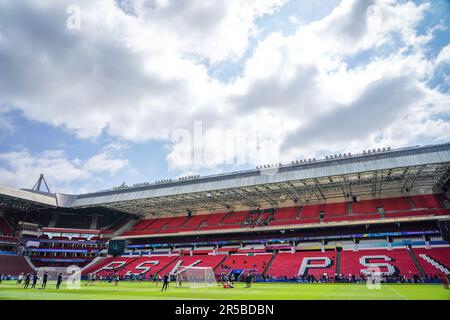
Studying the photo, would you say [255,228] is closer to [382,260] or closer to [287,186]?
[287,186]

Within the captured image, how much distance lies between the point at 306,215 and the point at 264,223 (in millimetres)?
6897

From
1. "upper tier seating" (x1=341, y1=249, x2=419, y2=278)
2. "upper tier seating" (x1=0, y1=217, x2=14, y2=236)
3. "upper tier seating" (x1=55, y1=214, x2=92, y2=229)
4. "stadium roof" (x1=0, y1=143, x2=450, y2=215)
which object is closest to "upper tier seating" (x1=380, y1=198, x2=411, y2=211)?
"stadium roof" (x1=0, y1=143, x2=450, y2=215)

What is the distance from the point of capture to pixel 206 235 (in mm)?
52688

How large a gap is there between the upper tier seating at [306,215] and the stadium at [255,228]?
0.22 metres

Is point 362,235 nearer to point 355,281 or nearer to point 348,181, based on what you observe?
point 348,181

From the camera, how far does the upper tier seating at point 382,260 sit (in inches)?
1249

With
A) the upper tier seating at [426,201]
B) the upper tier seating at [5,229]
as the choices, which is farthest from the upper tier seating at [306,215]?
the upper tier seating at [5,229]

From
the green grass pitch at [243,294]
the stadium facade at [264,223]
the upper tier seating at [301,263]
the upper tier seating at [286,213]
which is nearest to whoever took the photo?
the green grass pitch at [243,294]

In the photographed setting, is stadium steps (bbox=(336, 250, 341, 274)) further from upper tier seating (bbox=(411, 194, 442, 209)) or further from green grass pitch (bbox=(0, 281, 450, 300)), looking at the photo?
green grass pitch (bbox=(0, 281, 450, 300))

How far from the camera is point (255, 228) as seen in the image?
153ft

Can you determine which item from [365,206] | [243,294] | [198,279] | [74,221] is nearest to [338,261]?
[365,206]

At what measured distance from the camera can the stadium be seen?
34219 millimetres

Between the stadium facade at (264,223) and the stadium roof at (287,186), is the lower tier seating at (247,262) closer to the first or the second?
the stadium facade at (264,223)
